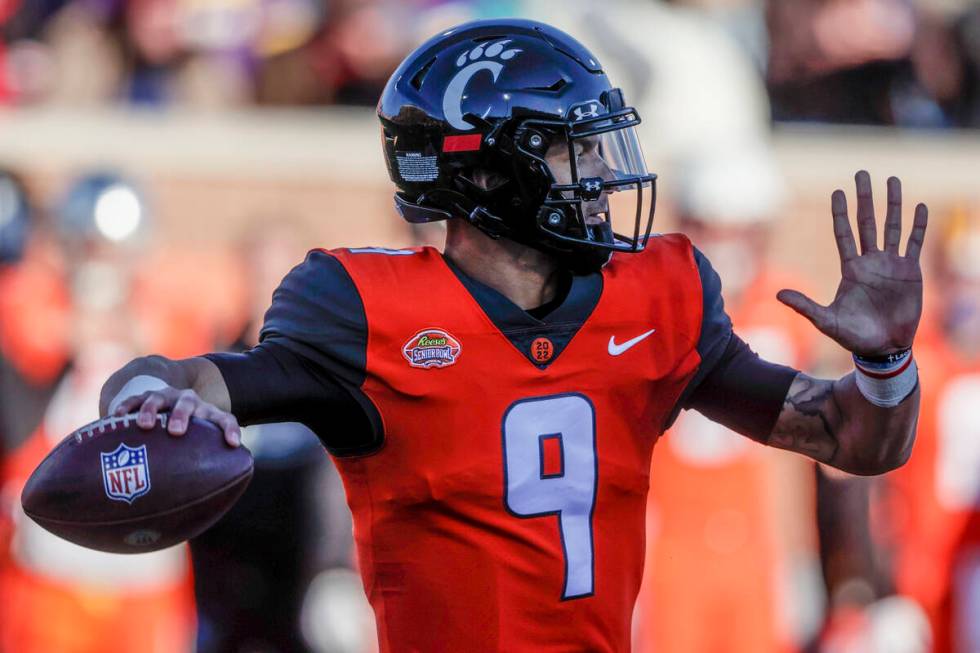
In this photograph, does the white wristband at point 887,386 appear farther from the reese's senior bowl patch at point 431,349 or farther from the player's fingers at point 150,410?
the player's fingers at point 150,410

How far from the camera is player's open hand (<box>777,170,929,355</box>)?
115 inches

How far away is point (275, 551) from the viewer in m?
6.11

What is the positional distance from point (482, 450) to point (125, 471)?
2.02ft

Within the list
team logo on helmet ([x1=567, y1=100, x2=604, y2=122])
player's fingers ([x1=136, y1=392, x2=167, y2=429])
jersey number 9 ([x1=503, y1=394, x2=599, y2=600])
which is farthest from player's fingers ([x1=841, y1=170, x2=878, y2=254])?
player's fingers ([x1=136, y1=392, x2=167, y2=429])

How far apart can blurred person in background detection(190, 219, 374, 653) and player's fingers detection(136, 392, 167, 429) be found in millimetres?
3408

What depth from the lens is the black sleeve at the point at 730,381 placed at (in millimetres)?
3016

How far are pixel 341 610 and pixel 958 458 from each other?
2565 mm

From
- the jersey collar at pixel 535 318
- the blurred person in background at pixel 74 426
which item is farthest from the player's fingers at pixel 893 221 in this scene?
the blurred person in background at pixel 74 426

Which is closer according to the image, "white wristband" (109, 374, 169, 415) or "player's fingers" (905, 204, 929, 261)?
"white wristband" (109, 374, 169, 415)

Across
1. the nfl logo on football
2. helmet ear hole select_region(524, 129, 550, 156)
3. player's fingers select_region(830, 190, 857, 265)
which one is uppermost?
helmet ear hole select_region(524, 129, 550, 156)

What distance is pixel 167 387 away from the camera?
2664 millimetres

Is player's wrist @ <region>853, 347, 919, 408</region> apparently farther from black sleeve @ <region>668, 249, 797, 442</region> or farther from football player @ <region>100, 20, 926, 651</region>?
black sleeve @ <region>668, 249, 797, 442</region>

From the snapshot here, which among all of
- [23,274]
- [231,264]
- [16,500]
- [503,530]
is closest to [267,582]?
[16,500]

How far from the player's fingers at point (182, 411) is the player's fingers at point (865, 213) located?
124 cm
